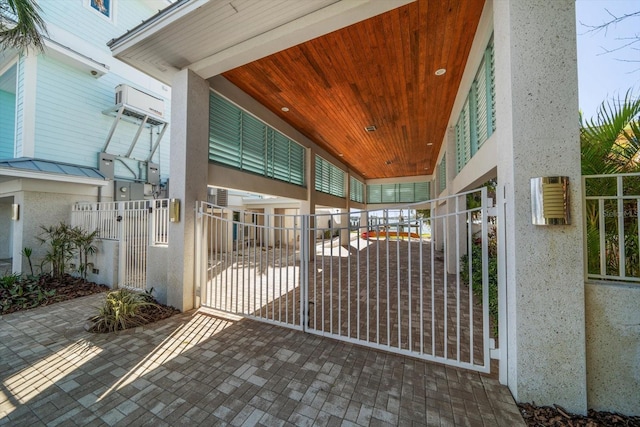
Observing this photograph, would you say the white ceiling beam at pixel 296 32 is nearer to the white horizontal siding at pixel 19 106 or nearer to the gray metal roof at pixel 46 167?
the gray metal roof at pixel 46 167

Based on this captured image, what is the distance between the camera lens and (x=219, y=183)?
492 centimetres

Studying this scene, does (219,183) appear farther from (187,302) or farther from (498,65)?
(498,65)

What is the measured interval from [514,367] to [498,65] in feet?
9.64

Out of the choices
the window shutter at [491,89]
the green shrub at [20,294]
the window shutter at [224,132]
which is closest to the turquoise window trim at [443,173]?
the window shutter at [491,89]

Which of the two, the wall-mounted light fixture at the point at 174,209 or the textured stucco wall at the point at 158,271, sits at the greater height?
the wall-mounted light fixture at the point at 174,209

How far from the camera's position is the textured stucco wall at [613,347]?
1.92 m

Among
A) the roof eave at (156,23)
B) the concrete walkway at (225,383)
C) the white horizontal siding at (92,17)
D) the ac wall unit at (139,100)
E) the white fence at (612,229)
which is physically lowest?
the concrete walkway at (225,383)

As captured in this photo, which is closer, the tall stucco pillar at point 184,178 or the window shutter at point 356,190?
the tall stucco pillar at point 184,178

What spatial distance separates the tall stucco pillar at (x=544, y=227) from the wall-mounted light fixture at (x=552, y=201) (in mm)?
76

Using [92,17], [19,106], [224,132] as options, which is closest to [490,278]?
[224,132]

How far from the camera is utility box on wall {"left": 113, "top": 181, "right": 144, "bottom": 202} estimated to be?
24.2ft

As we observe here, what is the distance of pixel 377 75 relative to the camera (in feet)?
14.6

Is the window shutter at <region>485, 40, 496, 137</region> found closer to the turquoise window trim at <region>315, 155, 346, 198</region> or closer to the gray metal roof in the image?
the turquoise window trim at <region>315, 155, 346, 198</region>

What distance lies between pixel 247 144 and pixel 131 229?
3.15 metres
